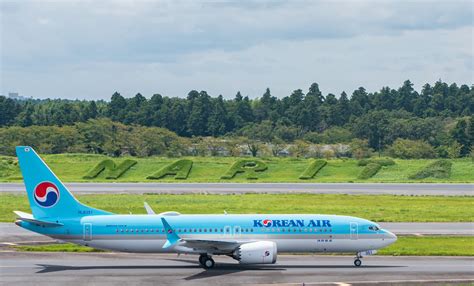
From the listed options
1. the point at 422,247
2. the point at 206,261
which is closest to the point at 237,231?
the point at 206,261

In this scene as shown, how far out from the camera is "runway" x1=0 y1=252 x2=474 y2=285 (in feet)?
144

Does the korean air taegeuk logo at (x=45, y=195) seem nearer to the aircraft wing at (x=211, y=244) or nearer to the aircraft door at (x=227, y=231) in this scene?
the aircraft wing at (x=211, y=244)

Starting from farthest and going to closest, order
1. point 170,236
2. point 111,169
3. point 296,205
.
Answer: point 111,169 < point 296,205 < point 170,236

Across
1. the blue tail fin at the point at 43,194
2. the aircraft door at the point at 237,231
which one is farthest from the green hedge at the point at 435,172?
the blue tail fin at the point at 43,194

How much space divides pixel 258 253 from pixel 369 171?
259ft

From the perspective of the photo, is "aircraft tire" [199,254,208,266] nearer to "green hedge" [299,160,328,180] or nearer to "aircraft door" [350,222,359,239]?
"aircraft door" [350,222,359,239]

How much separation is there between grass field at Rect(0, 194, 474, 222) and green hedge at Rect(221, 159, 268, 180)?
1330 inches

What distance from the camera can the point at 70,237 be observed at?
159ft

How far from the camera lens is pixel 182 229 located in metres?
49.2

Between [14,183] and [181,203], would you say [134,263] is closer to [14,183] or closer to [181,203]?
[181,203]

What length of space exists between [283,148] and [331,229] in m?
136

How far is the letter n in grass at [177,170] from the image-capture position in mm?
122875

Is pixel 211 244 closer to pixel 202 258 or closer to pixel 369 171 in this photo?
pixel 202 258

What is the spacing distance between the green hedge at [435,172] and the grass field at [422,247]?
60.9 metres
